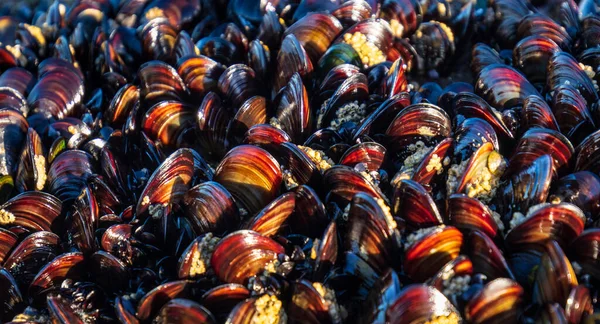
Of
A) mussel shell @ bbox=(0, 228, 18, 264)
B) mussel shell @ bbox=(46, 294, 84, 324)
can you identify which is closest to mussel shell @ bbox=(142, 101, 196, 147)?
mussel shell @ bbox=(0, 228, 18, 264)

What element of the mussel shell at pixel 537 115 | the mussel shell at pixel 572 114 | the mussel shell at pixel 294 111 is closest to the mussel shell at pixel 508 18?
the mussel shell at pixel 572 114

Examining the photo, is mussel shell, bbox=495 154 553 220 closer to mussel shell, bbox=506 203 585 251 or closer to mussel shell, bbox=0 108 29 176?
mussel shell, bbox=506 203 585 251

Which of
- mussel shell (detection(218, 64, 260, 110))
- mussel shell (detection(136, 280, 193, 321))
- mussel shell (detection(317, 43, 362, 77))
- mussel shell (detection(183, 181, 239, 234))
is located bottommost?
mussel shell (detection(136, 280, 193, 321))

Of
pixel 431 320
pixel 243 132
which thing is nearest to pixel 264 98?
pixel 243 132

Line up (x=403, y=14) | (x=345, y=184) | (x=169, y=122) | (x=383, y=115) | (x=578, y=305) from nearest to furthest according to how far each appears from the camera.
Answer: (x=578, y=305) < (x=345, y=184) < (x=383, y=115) < (x=169, y=122) < (x=403, y=14)

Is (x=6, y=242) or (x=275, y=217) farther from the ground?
(x=275, y=217)

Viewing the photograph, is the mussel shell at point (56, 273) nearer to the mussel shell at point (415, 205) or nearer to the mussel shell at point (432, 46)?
the mussel shell at point (415, 205)

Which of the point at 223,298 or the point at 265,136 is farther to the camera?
the point at 265,136

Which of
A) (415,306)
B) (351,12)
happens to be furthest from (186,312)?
(351,12)

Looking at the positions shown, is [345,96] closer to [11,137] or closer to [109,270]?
[109,270]
